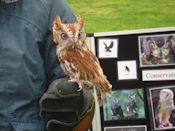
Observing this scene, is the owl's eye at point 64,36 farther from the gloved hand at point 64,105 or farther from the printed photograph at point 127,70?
the printed photograph at point 127,70

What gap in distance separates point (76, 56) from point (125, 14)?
0.98 meters

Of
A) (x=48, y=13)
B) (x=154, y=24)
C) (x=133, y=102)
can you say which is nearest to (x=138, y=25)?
(x=154, y=24)

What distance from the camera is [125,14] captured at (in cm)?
179

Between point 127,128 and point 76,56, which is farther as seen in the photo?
point 127,128

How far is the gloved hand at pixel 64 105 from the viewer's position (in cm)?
90

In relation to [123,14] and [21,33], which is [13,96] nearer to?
[21,33]

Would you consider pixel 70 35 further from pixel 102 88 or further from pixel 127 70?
pixel 127 70

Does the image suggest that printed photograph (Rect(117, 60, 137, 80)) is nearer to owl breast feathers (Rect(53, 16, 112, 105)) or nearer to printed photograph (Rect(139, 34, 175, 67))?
printed photograph (Rect(139, 34, 175, 67))

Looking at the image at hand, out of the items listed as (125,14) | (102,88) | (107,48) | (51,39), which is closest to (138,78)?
(107,48)

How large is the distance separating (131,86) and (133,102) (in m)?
0.06

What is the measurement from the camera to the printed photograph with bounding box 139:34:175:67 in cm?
166

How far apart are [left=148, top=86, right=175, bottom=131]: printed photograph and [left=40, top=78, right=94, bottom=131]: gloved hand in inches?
31.0

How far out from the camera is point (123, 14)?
179 centimetres

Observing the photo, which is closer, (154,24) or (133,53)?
(133,53)
